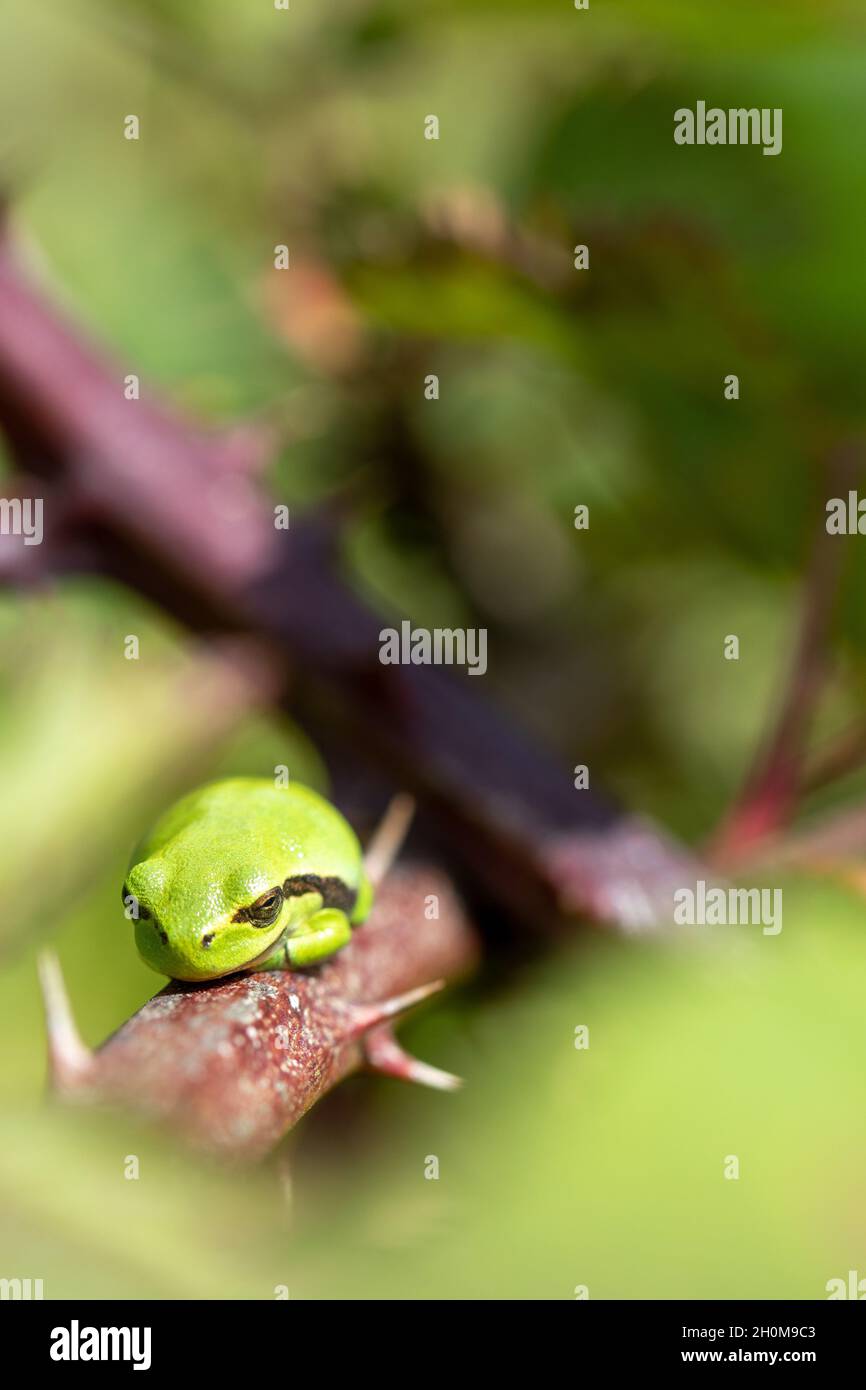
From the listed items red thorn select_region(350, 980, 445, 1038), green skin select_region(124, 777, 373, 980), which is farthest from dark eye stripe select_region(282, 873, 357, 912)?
red thorn select_region(350, 980, 445, 1038)

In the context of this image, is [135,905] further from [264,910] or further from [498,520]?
[498,520]

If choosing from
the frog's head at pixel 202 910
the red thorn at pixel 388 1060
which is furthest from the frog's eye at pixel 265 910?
the red thorn at pixel 388 1060

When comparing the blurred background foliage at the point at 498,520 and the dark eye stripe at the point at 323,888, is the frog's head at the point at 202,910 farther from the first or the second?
the blurred background foliage at the point at 498,520

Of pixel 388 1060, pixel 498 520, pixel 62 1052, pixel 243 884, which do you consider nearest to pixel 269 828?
pixel 243 884

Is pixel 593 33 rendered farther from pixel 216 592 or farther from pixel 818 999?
pixel 818 999

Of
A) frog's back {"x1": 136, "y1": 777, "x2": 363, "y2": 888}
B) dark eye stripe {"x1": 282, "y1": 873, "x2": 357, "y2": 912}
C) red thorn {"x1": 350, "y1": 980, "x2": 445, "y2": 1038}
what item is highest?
frog's back {"x1": 136, "y1": 777, "x2": 363, "y2": 888}

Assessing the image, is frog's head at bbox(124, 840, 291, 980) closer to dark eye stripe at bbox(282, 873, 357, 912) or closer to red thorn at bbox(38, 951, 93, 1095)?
dark eye stripe at bbox(282, 873, 357, 912)
